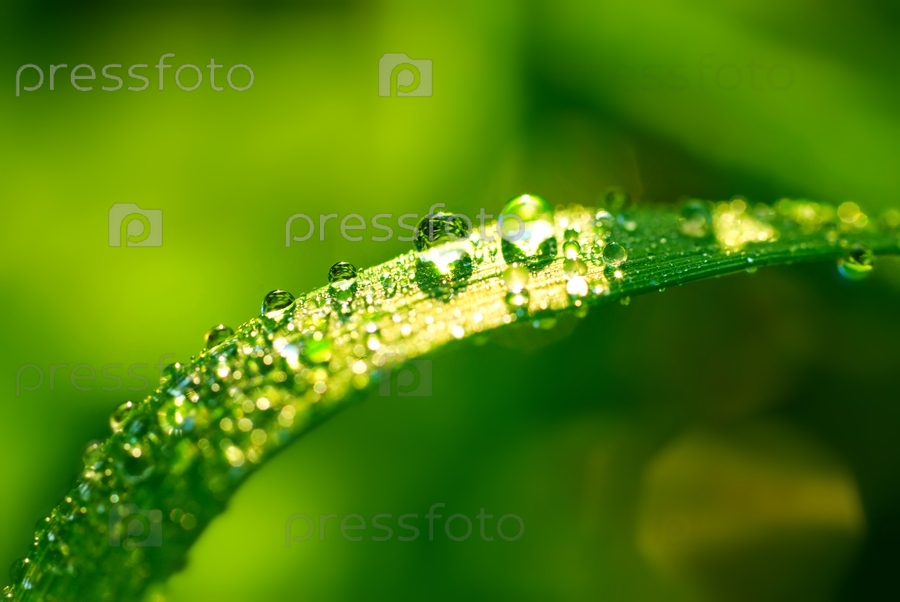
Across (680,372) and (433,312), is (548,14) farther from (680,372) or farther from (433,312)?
(433,312)

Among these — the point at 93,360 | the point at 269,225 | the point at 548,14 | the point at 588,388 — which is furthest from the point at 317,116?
the point at 588,388

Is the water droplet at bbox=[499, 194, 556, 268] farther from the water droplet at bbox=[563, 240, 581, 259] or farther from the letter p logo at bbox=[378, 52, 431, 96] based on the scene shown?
the letter p logo at bbox=[378, 52, 431, 96]

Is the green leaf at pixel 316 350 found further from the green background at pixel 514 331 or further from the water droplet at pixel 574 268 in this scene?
the green background at pixel 514 331

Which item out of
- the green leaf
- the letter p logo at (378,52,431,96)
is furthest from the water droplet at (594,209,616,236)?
the letter p logo at (378,52,431,96)

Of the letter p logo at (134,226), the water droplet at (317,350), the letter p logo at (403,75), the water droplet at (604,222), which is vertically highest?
the letter p logo at (403,75)

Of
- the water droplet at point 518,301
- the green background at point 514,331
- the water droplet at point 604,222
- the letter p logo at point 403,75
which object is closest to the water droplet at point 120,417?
the water droplet at point 518,301

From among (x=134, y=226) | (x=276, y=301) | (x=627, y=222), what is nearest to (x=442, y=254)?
(x=276, y=301)
